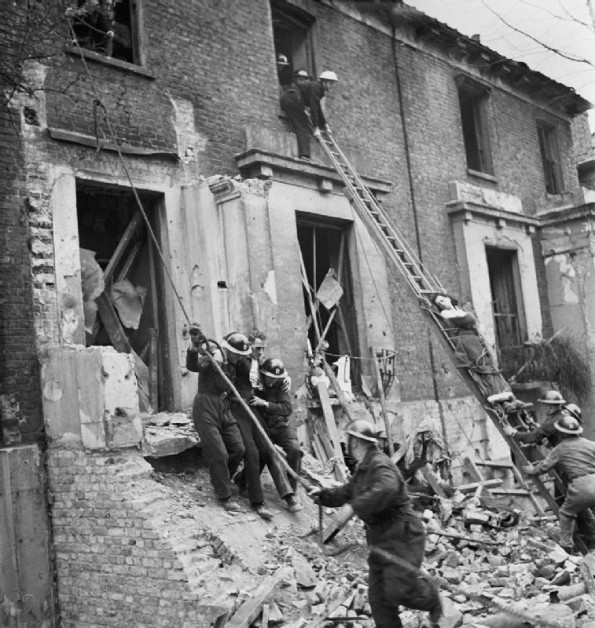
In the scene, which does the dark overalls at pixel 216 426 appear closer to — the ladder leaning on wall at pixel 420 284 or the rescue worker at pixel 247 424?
the rescue worker at pixel 247 424

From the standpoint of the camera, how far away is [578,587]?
636cm

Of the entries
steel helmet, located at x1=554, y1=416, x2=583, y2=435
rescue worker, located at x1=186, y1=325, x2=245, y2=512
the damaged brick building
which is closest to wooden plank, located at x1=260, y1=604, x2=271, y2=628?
the damaged brick building

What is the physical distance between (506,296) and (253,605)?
10455 millimetres

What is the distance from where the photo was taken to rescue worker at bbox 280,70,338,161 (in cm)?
1056

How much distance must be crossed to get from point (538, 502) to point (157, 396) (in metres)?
5.25

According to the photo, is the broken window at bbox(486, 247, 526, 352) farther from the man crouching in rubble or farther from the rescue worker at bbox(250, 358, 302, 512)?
the man crouching in rubble

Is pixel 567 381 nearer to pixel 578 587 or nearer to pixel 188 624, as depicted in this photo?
pixel 578 587

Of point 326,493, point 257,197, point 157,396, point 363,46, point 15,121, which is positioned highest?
point 363,46

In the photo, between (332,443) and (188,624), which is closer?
(188,624)

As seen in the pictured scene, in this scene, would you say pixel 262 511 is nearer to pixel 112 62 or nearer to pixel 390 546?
pixel 390 546

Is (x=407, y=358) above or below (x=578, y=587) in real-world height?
above

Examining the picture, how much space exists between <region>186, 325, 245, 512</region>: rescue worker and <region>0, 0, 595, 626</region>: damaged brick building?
0.62 m

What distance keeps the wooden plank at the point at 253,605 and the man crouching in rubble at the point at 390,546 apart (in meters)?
1.05

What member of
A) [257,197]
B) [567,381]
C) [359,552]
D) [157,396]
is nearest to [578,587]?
[359,552]
